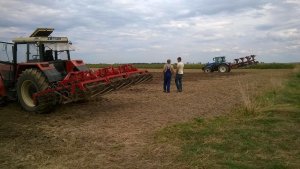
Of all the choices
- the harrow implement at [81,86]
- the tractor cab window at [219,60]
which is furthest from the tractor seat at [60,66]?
the tractor cab window at [219,60]

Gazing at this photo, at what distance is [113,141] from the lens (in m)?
7.99

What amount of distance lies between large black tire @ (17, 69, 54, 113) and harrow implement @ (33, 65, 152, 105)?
6.5 inches

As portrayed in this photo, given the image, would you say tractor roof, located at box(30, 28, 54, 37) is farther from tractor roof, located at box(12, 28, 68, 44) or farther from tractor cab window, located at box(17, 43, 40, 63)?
tractor cab window, located at box(17, 43, 40, 63)

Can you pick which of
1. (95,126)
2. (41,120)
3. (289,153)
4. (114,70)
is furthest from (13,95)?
(289,153)

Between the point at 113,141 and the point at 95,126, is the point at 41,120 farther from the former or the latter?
the point at 113,141

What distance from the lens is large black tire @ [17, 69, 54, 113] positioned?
11.0 metres

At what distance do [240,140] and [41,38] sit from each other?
22.4ft

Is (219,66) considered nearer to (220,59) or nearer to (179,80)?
(220,59)

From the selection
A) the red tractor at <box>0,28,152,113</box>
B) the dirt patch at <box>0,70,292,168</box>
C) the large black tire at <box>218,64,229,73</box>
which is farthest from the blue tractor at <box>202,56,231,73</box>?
the red tractor at <box>0,28,152,113</box>

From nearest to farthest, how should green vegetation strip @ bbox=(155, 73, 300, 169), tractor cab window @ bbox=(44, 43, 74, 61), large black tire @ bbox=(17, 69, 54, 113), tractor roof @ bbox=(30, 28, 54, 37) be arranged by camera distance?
green vegetation strip @ bbox=(155, 73, 300, 169)
large black tire @ bbox=(17, 69, 54, 113)
tractor cab window @ bbox=(44, 43, 74, 61)
tractor roof @ bbox=(30, 28, 54, 37)

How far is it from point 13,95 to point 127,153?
21.4ft

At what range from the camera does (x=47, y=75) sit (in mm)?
11250

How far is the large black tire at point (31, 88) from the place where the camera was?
11.0 m

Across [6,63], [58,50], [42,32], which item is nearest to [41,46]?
[58,50]
